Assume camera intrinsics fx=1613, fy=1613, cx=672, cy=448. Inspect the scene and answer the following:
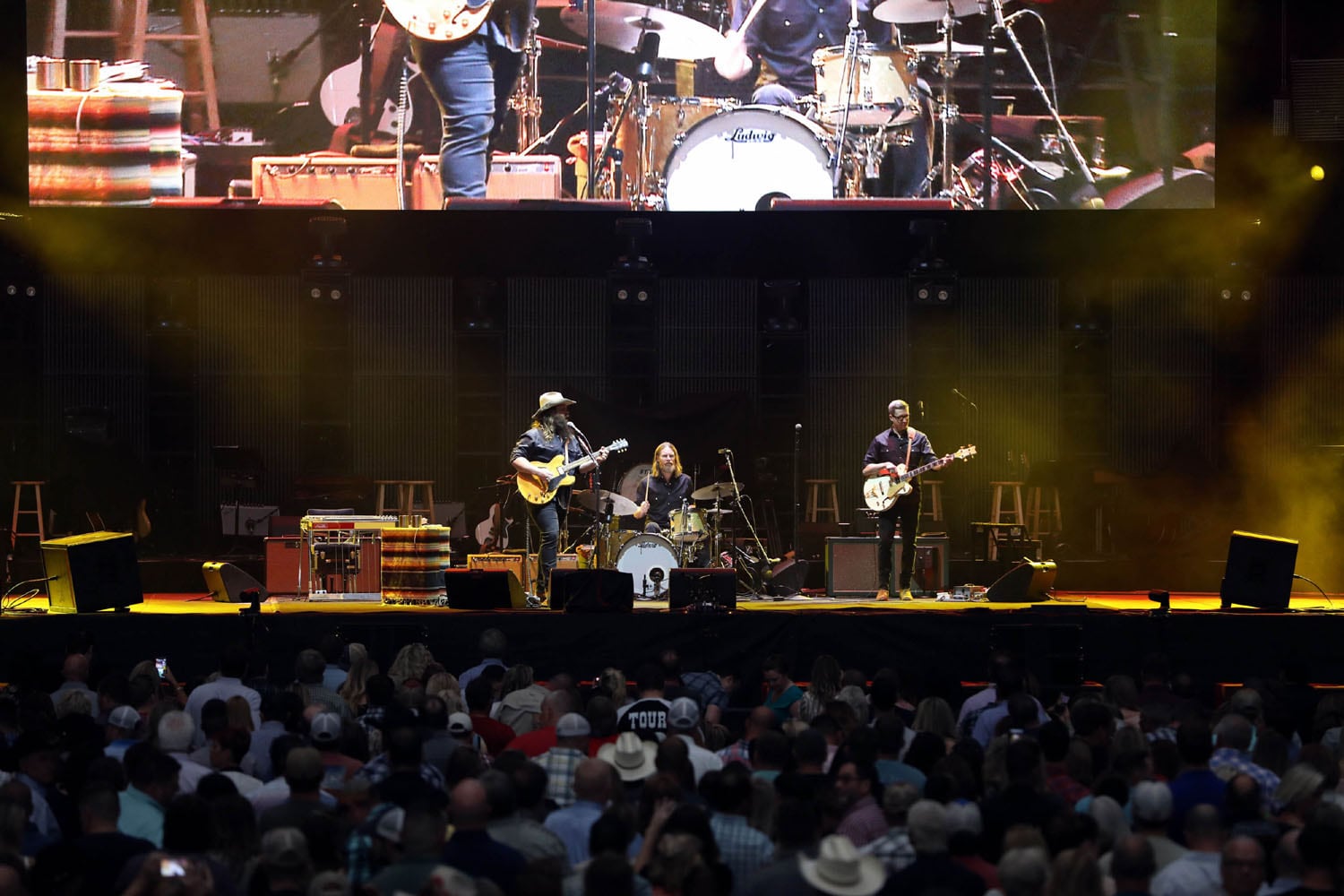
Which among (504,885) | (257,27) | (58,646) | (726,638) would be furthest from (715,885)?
(257,27)

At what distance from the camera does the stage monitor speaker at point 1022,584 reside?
591 inches


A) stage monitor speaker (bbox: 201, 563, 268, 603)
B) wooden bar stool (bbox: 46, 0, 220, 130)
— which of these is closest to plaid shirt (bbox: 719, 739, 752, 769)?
stage monitor speaker (bbox: 201, 563, 268, 603)

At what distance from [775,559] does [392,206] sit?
5786mm

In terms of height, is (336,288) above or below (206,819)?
above

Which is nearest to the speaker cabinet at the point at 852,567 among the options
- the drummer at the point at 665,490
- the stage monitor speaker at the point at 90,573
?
the drummer at the point at 665,490

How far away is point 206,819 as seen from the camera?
18.1ft

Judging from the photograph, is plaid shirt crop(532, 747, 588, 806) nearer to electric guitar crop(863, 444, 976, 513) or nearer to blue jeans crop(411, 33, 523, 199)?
electric guitar crop(863, 444, 976, 513)

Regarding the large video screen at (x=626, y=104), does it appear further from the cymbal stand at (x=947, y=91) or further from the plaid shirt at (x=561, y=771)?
the plaid shirt at (x=561, y=771)

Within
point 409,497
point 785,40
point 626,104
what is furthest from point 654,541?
point 785,40

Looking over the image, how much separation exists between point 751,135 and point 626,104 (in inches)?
55.3

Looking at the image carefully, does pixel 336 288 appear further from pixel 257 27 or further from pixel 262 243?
pixel 257 27

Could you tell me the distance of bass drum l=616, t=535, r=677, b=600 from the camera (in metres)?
14.8

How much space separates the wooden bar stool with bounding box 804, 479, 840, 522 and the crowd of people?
9.73 meters

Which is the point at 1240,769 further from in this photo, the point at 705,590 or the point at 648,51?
the point at 648,51
